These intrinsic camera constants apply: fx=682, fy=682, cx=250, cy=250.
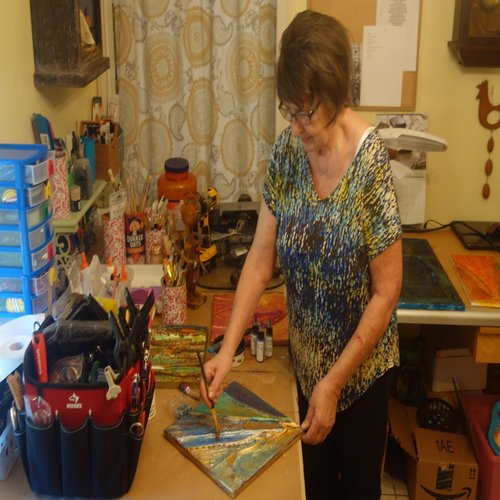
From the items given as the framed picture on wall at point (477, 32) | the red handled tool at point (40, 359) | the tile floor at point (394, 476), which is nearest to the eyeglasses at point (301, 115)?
the red handled tool at point (40, 359)

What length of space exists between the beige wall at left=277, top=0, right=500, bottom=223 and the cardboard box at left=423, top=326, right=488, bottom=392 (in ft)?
1.49

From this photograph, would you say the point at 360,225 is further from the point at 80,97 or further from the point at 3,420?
the point at 80,97

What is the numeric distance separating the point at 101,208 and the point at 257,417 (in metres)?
1.10

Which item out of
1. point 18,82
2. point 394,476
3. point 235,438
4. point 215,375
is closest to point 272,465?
point 235,438

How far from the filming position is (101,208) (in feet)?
7.34

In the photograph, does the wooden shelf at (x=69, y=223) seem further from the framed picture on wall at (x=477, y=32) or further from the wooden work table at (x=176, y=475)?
the framed picture on wall at (x=477, y=32)

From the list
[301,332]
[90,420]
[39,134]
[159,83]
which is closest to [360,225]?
[301,332]

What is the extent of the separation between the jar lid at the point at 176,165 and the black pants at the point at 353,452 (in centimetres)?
98

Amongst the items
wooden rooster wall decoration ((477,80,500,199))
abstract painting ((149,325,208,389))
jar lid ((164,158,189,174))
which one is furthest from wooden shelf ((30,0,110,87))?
wooden rooster wall decoration ((477,80,500,199))

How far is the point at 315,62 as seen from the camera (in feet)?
4.01

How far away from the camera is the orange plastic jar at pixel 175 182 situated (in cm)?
230

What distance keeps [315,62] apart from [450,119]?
1.37m

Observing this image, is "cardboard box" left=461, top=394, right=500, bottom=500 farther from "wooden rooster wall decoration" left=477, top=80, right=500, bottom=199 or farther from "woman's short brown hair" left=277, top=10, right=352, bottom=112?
"woman's short brown hair" left=277, top=10, right=352, bottom=112

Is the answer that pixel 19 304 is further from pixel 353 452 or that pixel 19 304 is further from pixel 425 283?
pixel 425 283
